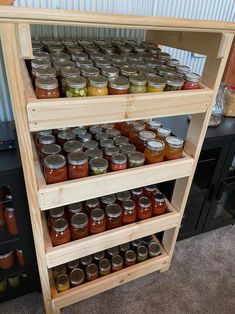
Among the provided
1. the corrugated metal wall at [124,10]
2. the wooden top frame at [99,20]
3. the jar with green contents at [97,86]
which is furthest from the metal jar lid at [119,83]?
the corrugated metal wall at [124,10]

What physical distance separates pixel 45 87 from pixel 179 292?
1268 millimetres

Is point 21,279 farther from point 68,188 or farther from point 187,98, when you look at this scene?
point 187,98

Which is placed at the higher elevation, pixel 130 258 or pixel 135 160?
pixel 135 160

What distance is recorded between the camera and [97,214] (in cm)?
110

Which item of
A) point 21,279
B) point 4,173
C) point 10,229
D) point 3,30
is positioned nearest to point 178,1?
point 3,30

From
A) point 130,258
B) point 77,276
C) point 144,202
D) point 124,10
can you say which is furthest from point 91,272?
point 124,10

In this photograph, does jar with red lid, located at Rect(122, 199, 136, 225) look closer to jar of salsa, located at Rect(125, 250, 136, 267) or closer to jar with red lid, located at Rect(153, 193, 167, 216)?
jar with red lid, located at Rect(153, 193, 167, 216)

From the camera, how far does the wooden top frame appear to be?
0.57 m

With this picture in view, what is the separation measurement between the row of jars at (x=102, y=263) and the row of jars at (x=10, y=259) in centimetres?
18

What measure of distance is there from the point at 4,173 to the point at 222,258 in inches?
54.9

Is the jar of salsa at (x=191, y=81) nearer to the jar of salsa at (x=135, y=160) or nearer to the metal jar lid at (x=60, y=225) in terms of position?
the jar of salsa at (x=135, y=160)

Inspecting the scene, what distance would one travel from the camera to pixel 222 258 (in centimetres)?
158

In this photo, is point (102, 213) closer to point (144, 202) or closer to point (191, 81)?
point (144, 202)

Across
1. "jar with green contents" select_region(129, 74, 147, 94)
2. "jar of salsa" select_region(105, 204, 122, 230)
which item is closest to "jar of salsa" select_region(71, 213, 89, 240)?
"jar of salsa" select_region(105, 204, 122, 230)
